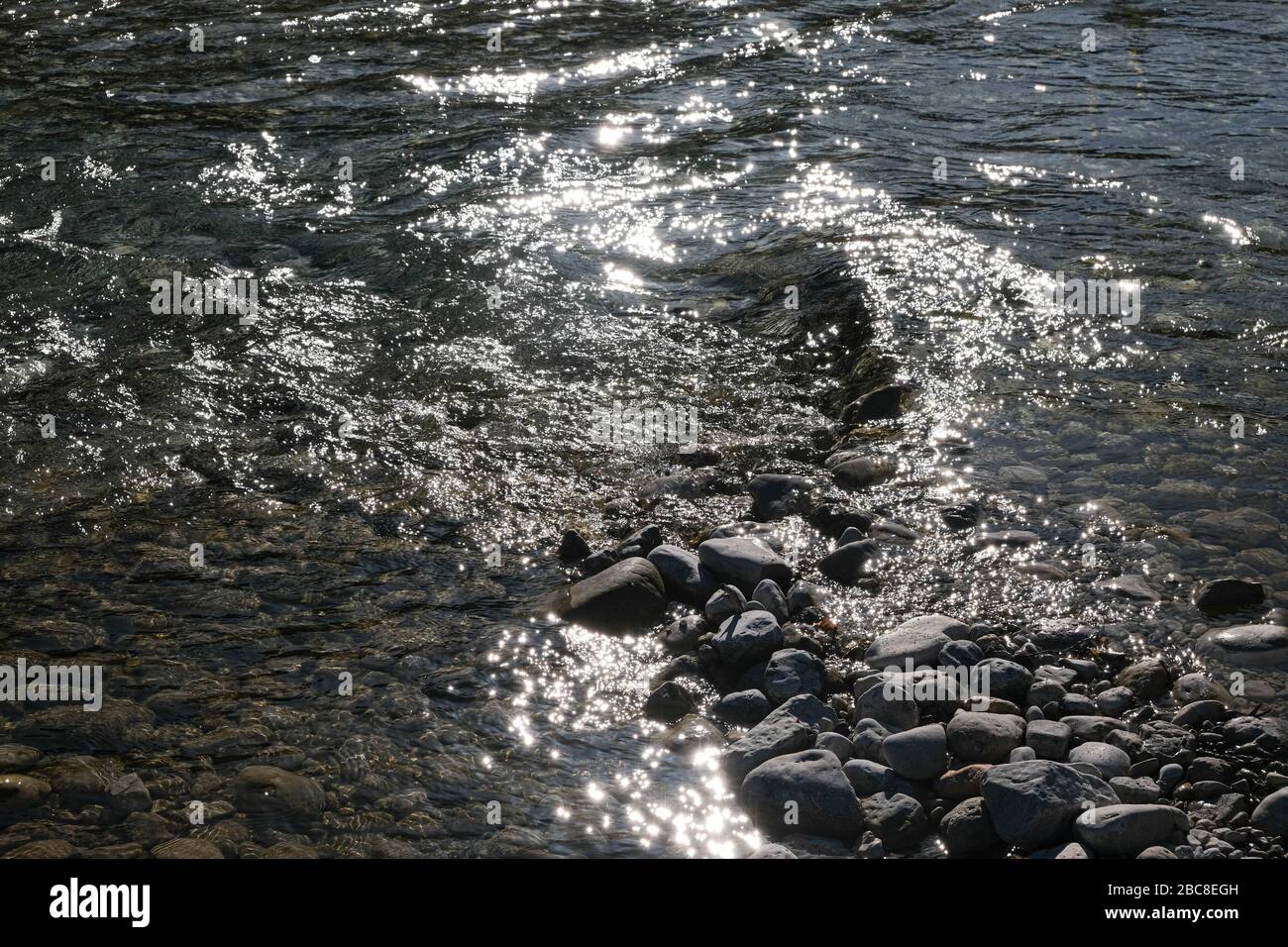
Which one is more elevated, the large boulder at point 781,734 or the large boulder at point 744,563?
the large boulder at point 744,563

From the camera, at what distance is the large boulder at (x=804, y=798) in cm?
421

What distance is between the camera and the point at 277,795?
4.33m

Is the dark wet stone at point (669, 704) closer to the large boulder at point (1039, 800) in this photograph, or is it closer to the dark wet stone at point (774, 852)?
the dark wet stone at point (774, 852)

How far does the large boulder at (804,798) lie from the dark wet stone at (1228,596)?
75.4 inches

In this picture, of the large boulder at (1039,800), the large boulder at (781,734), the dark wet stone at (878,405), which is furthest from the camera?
the dark wet stone at (878,405)

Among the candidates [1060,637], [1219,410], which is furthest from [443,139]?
[1060,637]

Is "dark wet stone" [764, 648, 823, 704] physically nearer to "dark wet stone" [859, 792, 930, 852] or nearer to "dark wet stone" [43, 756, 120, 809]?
"dark wet stone" [859, 792, 930, 852]

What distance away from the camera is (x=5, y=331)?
302 inches

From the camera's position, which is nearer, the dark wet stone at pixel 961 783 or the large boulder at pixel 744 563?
the dark wet stone at pixel 961 783

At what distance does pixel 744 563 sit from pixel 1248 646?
207 cm

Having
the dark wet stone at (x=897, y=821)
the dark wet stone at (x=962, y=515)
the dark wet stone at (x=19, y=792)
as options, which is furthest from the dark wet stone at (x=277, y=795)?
the dark wet stone at (x=962, y=515)

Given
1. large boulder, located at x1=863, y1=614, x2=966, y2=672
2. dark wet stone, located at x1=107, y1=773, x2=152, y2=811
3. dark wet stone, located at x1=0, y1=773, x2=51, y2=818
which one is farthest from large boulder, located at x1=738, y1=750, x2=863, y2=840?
dark wet stone, located at x1=0, y1=773, x2=51, y2=818

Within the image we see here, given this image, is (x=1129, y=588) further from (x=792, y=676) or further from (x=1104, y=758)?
(x=792, y=676)

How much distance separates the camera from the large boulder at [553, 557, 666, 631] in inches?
212
